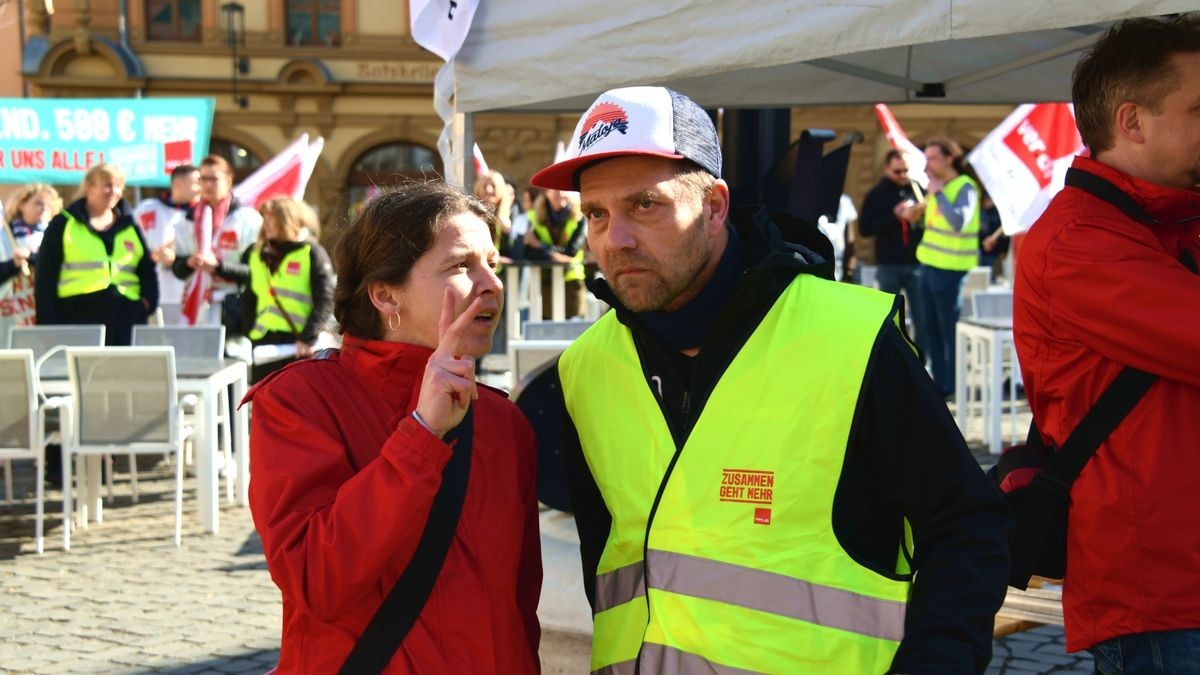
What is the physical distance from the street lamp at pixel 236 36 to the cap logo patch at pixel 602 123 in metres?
29.1

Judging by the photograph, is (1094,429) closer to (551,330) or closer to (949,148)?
(551,330)

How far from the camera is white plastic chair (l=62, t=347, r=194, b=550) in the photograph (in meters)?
7.47

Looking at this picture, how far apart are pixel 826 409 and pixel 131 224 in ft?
26.8

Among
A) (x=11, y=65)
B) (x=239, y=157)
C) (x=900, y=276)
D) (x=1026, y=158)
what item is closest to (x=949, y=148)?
(x=1026, y=158)

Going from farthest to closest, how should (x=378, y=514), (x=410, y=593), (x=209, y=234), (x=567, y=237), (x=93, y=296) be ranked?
(x=567, y=237) → (x=209, y=234) → (x=93, y=296) → (x=410, y=593) → (x=378, y=514)

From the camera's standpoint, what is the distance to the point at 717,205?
7.68 ft

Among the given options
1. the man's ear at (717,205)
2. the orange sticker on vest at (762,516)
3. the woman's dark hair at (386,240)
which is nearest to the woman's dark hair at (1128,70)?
the man's ear at (717,205)

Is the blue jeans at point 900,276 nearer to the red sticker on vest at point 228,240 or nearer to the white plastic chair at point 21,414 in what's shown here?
the red sticker on vest at point 228,240

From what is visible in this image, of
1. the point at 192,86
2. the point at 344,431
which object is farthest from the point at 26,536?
the point at 192,86

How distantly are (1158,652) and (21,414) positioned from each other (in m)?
6.48

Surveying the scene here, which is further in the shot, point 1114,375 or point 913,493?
point 1114,375

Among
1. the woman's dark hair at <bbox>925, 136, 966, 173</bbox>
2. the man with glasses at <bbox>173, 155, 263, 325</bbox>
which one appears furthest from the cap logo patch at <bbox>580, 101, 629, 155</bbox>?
the woman's dark hair at <bbox>925, 136, 966, 173</bbox>

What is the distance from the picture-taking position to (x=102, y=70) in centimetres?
3009

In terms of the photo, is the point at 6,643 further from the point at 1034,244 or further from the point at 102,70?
the point at 102,70
